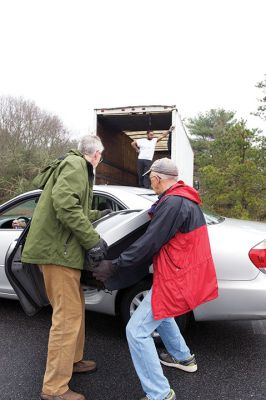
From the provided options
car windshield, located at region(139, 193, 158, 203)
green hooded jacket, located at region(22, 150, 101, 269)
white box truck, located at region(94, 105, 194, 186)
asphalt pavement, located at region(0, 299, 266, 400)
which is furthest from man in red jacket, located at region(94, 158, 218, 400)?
white box truck, located at region(94, 105, 194, 186)

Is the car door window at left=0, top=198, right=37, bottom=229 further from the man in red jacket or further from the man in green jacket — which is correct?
the man in red jacket

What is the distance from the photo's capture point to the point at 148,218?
9.13ft

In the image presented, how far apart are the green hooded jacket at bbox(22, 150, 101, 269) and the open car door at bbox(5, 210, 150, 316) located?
28cm

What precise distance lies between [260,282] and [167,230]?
50.3 inches

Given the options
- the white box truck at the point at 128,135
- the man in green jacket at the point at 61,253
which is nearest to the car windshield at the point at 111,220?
the man in green jacket at the point at 61,253

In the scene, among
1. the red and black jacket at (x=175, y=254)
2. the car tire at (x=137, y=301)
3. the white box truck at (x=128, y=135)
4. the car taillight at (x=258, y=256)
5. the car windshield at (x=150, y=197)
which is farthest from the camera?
the white box truck at (x=128, y=135)

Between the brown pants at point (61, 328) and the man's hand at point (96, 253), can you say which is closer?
the man's hand at point (96, 253)

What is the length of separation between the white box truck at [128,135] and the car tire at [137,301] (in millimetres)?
3764

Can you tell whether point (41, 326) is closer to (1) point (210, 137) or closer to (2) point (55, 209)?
(2) point (55, 209)

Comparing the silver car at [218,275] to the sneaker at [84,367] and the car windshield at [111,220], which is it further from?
the sneaker at [84,367]

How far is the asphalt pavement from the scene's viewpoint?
9.55 feet

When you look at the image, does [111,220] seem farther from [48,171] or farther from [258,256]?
[258,256]

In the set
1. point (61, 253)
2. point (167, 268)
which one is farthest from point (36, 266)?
point (167, 268)

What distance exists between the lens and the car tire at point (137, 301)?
3512 mm
